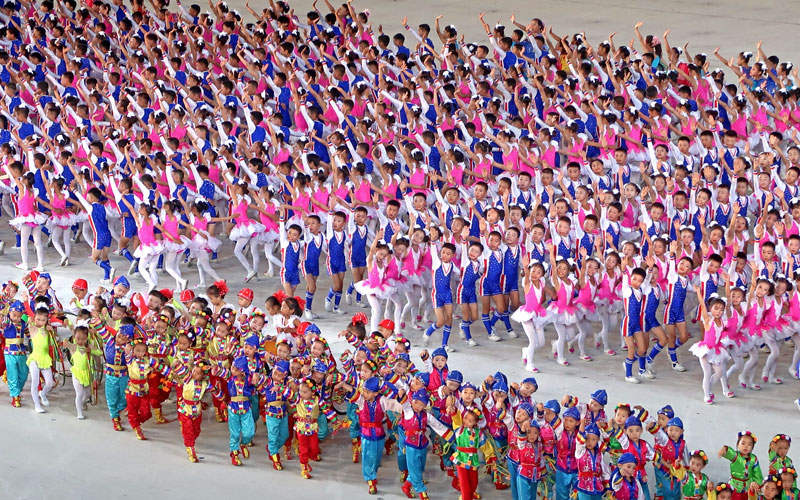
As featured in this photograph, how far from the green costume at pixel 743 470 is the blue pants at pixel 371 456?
8.97 feet

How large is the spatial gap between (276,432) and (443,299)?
277 centimetres

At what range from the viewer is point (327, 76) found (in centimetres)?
1930

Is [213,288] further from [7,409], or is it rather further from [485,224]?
[485,224]

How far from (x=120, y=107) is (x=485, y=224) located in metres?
5.95

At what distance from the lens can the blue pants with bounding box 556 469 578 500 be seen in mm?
10625

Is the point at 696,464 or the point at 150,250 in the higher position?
the point at 150,250

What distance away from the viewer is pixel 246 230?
50.5 ft

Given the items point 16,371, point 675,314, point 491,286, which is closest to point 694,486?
point 675,314

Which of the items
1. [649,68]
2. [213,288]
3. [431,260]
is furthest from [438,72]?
[213,288]

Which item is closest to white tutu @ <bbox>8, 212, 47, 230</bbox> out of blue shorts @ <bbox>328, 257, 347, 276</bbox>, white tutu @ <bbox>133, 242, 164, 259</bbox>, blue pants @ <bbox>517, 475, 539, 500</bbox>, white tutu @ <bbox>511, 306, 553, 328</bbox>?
white tutu @ <bbox>133, 242, 164, 259</bbox>

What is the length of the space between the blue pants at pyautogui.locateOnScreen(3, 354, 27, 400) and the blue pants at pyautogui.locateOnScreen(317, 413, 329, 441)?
2.69 metres

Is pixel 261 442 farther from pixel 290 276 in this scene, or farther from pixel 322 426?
pixel 290 276

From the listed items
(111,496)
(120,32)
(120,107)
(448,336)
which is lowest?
(111,496)

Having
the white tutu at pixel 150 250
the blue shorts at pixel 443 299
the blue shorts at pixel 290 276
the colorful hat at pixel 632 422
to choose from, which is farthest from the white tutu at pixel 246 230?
the colorful hat at pixel 632 422
